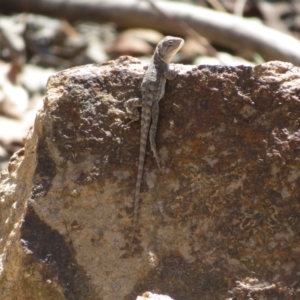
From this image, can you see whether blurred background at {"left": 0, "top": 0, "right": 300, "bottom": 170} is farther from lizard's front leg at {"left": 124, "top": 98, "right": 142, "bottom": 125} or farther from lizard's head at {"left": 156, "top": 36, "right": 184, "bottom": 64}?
lizard's front leg at {"left": 124, "top": 98, "right": 142, "bottom": 125}

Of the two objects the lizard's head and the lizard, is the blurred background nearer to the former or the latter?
the lizard's head

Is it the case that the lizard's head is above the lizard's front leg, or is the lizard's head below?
below

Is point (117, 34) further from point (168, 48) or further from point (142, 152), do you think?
point (142, 152)

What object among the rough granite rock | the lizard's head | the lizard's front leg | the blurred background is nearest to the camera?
the rough granite rock

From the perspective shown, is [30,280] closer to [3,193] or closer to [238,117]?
[3,193]

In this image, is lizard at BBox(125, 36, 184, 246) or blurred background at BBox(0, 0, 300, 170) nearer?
lizard at BBox(125, 36, 184, 246)

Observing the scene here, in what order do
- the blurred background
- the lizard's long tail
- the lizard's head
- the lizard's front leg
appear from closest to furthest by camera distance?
the lizard's long tail < the lizard's front leg < the lizard's head < the blurred background

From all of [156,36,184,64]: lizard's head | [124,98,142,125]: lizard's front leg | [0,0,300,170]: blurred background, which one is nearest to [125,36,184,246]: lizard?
[124,98,142,125]: lizard's front leg

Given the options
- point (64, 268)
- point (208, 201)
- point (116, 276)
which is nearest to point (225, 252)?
point (208, 201)
